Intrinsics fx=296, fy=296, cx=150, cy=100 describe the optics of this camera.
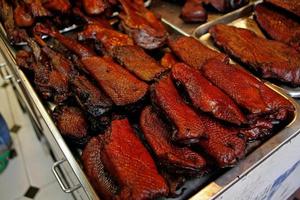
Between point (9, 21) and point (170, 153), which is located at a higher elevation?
point (9, 21)

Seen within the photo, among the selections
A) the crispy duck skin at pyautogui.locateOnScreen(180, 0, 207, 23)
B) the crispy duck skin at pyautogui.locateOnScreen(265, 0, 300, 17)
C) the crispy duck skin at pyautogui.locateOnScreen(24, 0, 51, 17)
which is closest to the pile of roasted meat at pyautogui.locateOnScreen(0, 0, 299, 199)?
the crispy duck skin at pyautogui.locateOnScreen(24, 0, 51, 17)

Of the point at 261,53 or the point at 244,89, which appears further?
the point at 261,53

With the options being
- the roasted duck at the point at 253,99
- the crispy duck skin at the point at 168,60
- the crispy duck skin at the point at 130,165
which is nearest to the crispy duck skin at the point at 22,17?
the crispy duck skin at the point at 168,60

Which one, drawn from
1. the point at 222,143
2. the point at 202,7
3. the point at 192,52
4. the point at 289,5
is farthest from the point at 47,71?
the point at 289,5

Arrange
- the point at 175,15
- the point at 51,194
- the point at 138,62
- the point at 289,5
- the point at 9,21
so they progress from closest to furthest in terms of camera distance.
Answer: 1. the point at 138,62
2. the point at 289,5
3. the point at 9,21
4. the point at 175,15
5. the point at 51,194

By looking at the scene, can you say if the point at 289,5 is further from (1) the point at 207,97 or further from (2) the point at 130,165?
(2) the point at 130,165

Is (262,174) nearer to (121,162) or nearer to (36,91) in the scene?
(121,162)

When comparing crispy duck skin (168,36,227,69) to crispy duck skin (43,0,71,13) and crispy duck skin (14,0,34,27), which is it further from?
crispy duck skin (14,0,34,27)

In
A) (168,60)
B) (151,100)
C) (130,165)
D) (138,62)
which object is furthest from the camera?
(168,60)

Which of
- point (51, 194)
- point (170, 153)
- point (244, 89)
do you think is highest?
point (244, 89)
